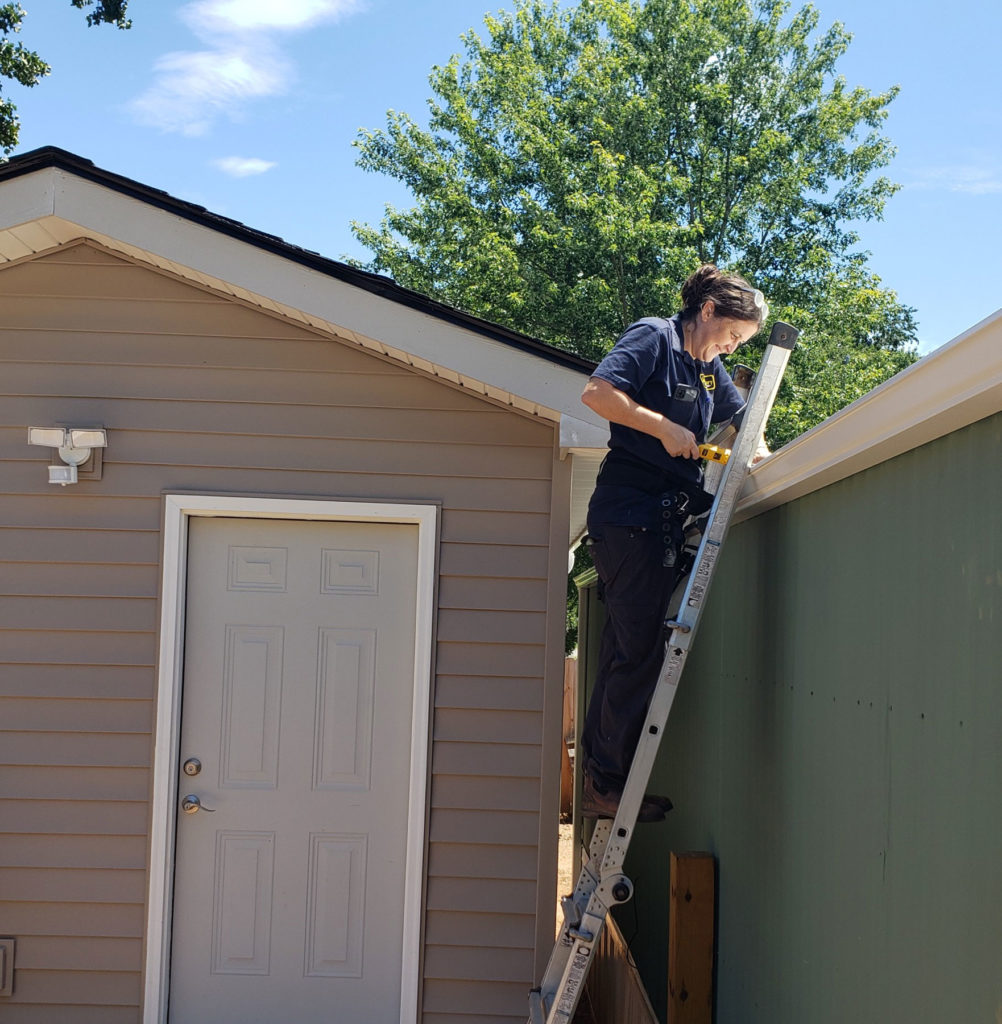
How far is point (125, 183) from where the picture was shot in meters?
4.06

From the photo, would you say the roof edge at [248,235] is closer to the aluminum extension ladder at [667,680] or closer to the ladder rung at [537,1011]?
the aluminum extension ladder at [667,680]

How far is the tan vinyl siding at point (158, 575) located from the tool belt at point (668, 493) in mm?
1186

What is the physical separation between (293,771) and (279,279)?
186 centimetres

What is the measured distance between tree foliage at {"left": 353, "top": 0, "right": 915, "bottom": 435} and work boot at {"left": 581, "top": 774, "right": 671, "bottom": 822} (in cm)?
1462

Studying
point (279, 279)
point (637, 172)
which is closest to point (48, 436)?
point (279, 279)

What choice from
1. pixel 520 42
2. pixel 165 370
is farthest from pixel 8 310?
pixel 520 42

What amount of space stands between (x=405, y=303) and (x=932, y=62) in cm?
2818

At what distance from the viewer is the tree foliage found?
17875mm

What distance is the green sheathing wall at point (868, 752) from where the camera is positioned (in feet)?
5.10

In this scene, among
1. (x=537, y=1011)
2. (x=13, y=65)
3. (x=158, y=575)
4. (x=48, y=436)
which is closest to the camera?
(x=537, y=1011)

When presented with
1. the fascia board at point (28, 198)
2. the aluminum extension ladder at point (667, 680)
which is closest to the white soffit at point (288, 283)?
the fascia board at point (28, 198)

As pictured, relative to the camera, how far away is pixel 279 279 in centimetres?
408

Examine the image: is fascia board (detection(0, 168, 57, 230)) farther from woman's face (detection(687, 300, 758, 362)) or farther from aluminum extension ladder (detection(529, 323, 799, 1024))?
aluminum extension ladder (detection(529, 323, 799, 1024))

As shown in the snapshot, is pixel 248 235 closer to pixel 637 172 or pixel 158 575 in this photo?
pixel 158 575
